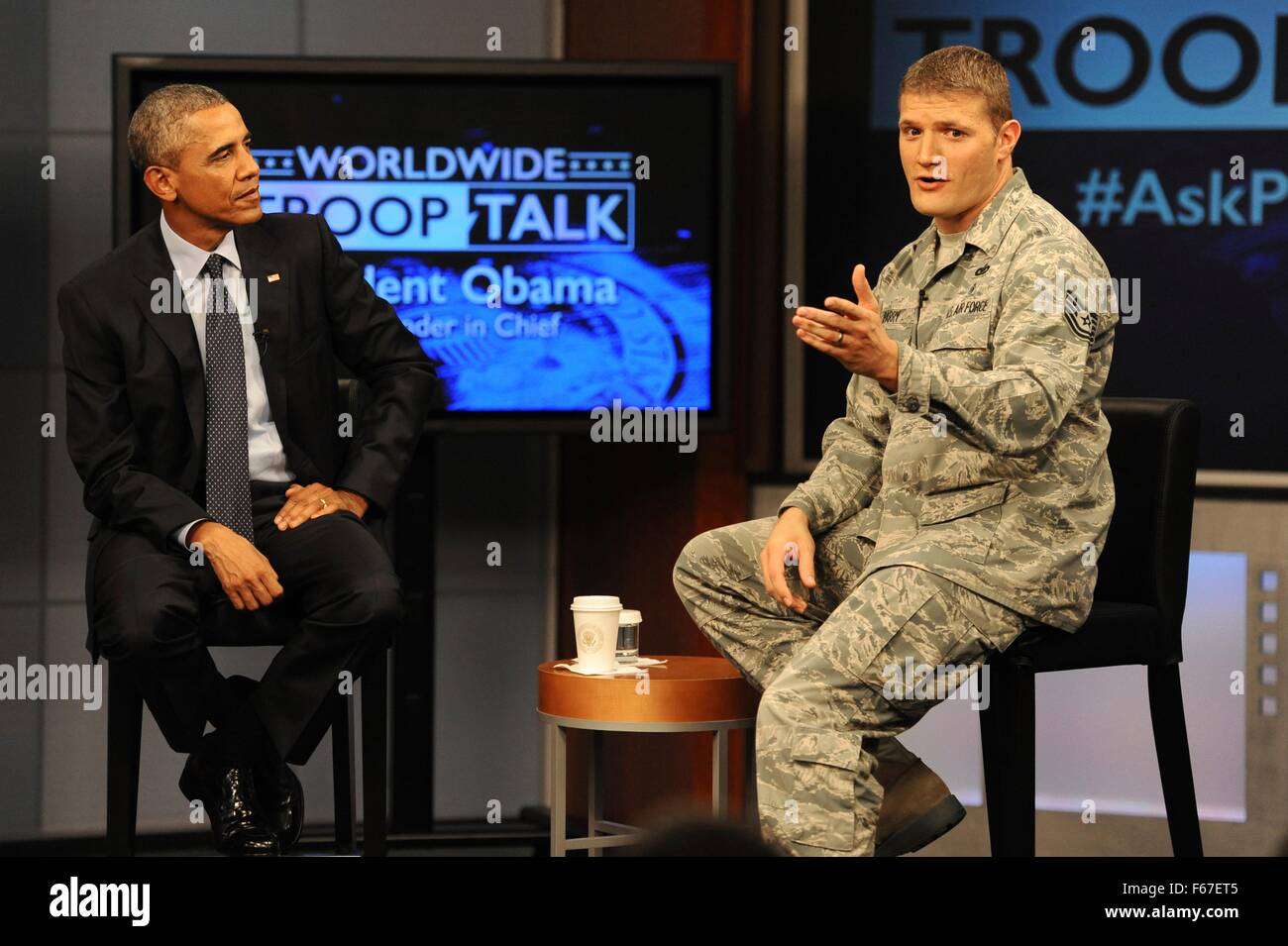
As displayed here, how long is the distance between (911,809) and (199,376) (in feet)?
5.12

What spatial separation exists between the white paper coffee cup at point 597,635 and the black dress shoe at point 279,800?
2.05 ft

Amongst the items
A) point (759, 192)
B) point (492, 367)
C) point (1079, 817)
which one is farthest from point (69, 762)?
point (1079, 817)

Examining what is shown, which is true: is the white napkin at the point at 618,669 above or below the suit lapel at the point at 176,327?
below

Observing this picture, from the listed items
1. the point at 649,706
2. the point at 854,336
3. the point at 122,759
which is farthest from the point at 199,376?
the point at 854,336

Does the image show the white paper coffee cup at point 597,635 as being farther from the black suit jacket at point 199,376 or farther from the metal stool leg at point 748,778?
the metal stool leg at point 748,778

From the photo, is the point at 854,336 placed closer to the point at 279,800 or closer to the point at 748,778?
the point at 279,800

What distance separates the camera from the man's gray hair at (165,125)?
3.02 meters

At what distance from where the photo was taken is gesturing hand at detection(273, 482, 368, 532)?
9.61 ft

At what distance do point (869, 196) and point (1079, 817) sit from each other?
1.65 metres

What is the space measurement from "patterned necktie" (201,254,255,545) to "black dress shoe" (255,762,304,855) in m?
0.46

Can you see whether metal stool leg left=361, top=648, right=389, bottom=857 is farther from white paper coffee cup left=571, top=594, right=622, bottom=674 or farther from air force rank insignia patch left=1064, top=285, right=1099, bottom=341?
air force rank insignia patch left=1064, top=285, right=1099, bottom=341

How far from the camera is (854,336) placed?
7.45 feet

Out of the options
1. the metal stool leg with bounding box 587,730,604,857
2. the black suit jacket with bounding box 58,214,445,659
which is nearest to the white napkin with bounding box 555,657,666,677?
the metal stool leg with bounding box 587,730,604,857

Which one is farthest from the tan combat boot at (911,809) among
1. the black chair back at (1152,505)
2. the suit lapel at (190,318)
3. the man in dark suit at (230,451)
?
the suit lapel at (190,318)
